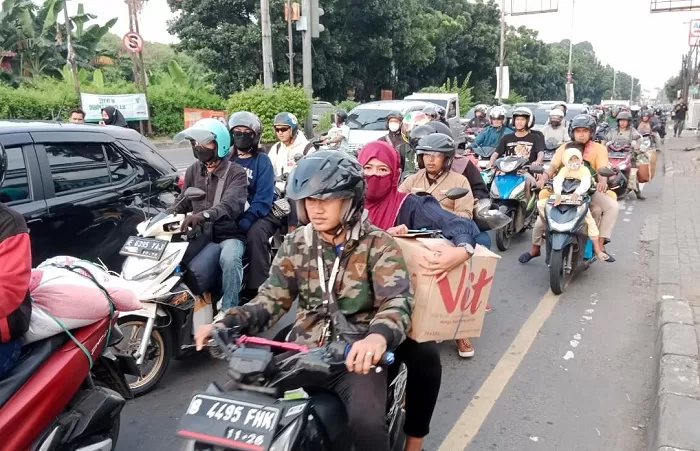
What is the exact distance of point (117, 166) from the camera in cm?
523

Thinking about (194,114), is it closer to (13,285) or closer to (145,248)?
(145,248)

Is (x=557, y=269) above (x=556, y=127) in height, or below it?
below

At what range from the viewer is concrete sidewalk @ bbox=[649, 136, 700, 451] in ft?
10.7

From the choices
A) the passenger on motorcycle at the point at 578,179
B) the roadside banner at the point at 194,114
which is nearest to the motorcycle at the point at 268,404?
the passenger on motorcycle at the point at 578,179

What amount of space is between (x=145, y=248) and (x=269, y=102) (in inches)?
444

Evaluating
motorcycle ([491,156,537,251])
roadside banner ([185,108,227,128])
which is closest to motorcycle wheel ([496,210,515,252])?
motorcycle ([491,156,537,251])

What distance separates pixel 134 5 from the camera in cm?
2197

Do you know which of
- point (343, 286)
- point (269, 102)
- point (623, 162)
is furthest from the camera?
point (269, 102)

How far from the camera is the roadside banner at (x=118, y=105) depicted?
64.5ft

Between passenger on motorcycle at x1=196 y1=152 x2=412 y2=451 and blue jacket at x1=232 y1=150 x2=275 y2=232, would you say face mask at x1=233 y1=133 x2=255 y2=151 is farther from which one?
passenger on motorcycle at x1=196 y1=152 x2=412 y2=451

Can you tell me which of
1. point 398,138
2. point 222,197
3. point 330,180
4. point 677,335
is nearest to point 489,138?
point 398,138

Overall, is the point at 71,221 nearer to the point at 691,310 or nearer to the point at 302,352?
the point at 302,352

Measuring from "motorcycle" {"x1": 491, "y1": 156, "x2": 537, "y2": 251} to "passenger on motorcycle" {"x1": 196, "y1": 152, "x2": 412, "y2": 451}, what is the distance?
5686mm

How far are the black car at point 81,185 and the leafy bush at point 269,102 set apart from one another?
949 cm
